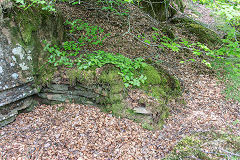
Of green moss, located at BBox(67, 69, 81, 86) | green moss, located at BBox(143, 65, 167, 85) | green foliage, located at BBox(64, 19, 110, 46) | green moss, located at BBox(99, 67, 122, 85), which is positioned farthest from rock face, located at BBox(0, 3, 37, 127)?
green moss, located at BBox(143, 65, 167, 85)

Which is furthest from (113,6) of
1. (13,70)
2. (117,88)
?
(13,70)

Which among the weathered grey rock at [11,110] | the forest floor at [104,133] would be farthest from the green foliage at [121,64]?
the weathered grey rock at [11,110]

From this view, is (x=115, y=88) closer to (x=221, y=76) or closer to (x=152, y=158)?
(x=152, y=158)

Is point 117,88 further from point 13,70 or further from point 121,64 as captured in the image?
point 13,70

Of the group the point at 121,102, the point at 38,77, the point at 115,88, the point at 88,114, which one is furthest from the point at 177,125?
the point at 38,77

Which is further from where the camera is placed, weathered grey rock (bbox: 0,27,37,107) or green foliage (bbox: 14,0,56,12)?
weathered grey rock (bbox: 0,27,37,107)

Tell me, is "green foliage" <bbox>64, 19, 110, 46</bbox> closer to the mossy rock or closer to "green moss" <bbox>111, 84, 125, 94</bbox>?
"green moss" <bbox>111, 84, 125, 94</bbox>

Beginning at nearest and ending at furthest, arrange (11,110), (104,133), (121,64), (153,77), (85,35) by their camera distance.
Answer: (104,133) < (11,110) < (121,64) < (153,77) < (85,35)

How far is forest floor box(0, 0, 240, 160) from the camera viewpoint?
321 centimetres

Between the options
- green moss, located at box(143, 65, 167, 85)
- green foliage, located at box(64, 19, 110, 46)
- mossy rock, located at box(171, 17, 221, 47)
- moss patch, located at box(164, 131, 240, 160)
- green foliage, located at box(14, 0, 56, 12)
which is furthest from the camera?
mossy rock, located at box(171, 17, 221, 47)

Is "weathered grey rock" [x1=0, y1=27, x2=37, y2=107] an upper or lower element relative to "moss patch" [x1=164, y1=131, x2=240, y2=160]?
upper

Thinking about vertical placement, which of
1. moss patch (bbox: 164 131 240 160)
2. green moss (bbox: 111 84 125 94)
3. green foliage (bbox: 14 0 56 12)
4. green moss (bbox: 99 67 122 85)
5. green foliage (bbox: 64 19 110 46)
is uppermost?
green foliage (bbox: 14 0 56 12)

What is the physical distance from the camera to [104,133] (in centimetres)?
365

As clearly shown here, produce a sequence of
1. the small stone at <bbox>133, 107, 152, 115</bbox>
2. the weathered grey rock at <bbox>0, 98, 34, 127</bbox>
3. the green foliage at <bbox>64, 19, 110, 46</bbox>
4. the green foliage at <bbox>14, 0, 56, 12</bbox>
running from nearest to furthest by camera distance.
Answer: the green foliage at <bbox>14, 0, 56, 12</bbox> → the weathered grey rock at <bbox>0, 98, 34, 127</bbox> → the small stone at <bbox>133, 107, 152, 115</bbox> → the green foliage at <bbox>64, 19, 110, 46</bbox>
